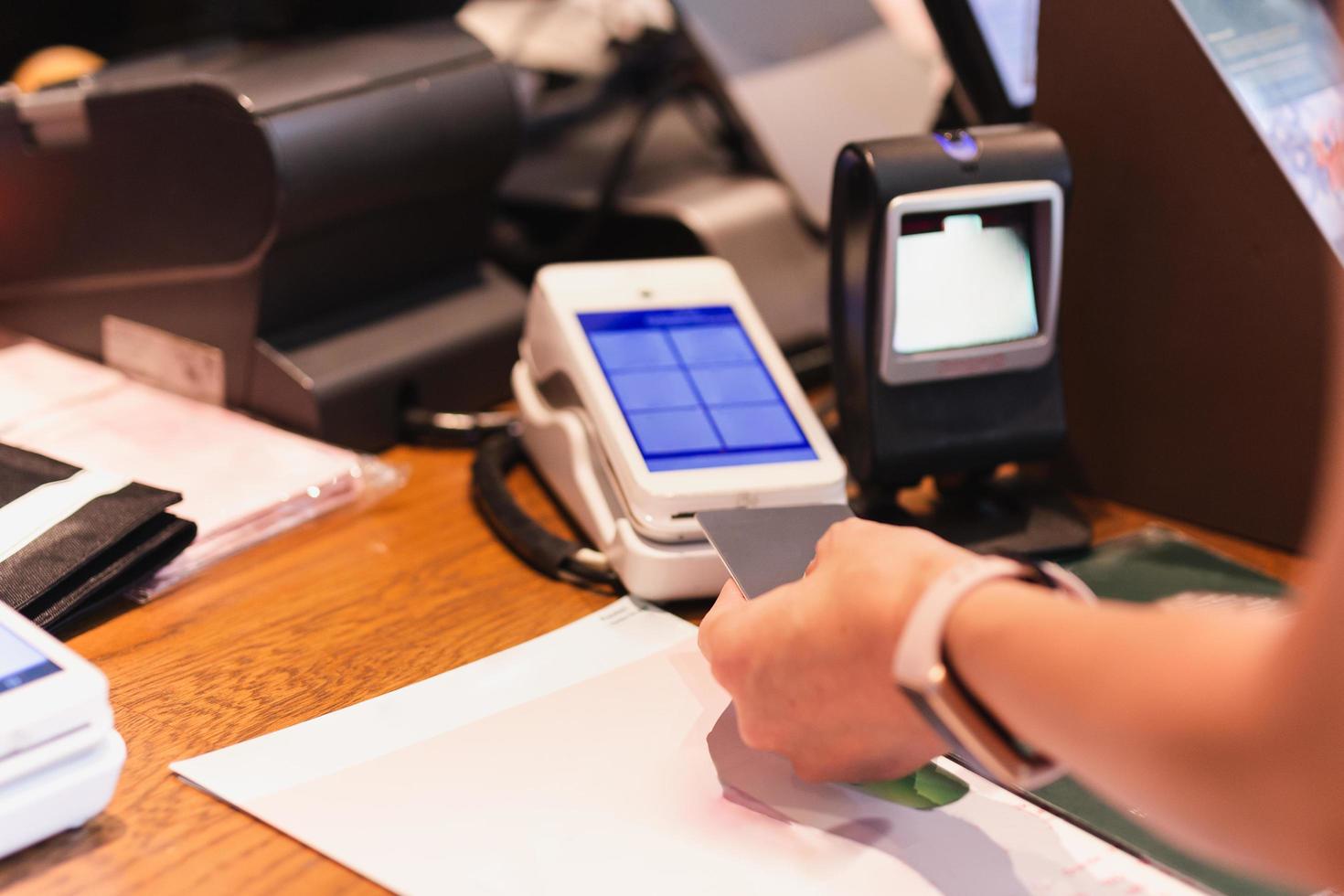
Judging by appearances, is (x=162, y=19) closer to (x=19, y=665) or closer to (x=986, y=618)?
(x=19, y=665)

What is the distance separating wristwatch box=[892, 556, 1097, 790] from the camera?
44 cm

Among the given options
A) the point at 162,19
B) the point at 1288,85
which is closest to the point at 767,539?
the point at 1288,85

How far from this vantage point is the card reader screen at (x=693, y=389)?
0.71m

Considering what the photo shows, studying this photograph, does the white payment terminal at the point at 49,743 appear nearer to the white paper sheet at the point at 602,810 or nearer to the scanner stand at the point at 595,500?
the white paper sheet at the point at 602,810

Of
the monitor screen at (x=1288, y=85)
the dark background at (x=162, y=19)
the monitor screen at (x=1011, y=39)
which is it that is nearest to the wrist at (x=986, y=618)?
the monitor screen at (x=1288, y=85)

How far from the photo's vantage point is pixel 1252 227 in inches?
28.7

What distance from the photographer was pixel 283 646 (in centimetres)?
65

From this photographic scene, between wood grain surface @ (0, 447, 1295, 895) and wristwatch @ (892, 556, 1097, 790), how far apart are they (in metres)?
0.22

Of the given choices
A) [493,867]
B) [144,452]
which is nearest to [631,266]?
[144,452]

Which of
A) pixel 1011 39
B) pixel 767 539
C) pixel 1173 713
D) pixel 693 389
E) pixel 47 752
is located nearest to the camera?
pixel 1173 713

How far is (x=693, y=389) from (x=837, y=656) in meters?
0.28

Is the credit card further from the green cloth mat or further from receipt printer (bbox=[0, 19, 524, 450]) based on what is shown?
receipt printer (bbox=[0, 19, 524, 450])

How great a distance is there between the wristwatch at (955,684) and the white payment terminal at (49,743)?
0.99ft

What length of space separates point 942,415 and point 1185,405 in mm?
168
